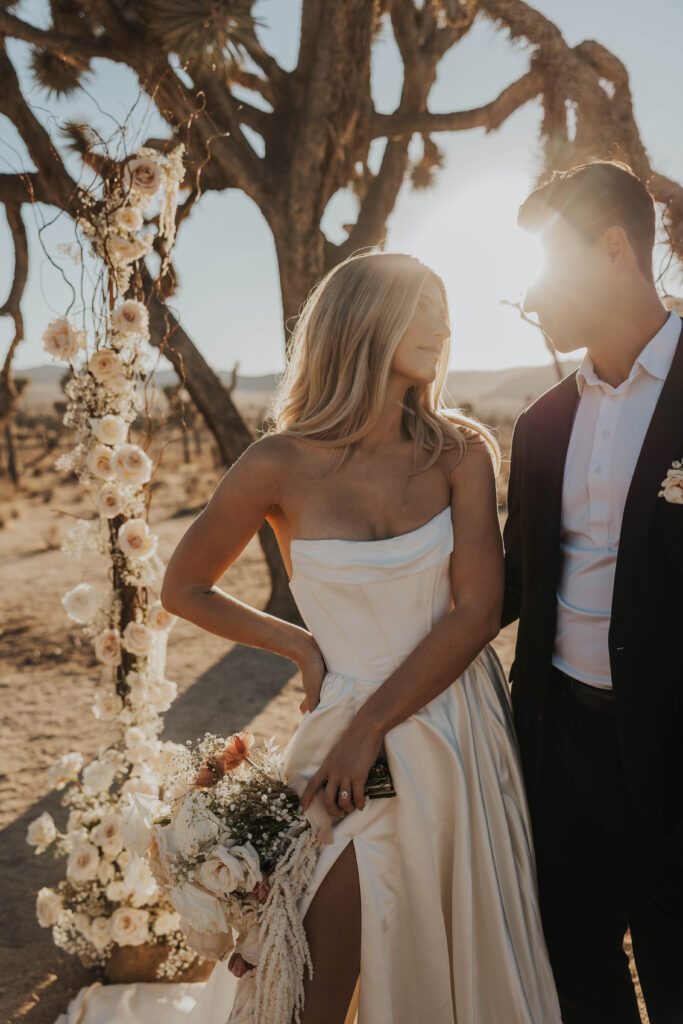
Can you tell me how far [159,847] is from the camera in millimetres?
1869

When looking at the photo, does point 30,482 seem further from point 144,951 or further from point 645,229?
point 645,229

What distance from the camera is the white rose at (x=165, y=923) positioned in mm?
2906

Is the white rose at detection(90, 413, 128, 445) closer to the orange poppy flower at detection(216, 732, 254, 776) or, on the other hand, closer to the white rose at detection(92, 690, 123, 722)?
the white rose at detection(92, 690, 123, 722)

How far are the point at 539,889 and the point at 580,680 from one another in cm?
60

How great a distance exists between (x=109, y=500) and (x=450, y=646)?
5.40 ft

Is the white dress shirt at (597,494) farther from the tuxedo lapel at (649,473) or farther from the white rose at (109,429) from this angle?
the white rose at (109,429)

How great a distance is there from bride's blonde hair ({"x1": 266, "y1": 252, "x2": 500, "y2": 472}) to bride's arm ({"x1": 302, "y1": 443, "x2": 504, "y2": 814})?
0.59ft

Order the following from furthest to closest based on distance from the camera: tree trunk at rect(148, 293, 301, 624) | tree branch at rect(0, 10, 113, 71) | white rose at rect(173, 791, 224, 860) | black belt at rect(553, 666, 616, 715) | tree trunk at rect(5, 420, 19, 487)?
tree trunk at rect(5, 420, 19, 487) < tree trunk at rect(148, 293, 301, 624) < tree branch at rect(0, 10, 113, 71) < black belt at rect(553, 666, 616, 715) < white rose at rect(173, 791, 224, 860)

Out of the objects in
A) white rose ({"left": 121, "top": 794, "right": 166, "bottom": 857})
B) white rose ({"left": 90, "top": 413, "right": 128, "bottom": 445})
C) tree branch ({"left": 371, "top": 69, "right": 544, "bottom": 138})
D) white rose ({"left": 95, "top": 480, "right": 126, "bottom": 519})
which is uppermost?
tree branch ({"left": 371, "top": 69, "right": 544, "bottom": 138})

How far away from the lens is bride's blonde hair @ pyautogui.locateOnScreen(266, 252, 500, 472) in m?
1.99

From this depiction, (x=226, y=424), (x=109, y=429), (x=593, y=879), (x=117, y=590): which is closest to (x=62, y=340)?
(x=109, y=429)

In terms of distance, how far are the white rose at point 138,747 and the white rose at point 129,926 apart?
55 cm

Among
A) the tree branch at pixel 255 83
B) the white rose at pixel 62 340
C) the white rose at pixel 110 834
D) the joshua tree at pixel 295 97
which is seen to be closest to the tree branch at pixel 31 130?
the joshua tree at pixel 295 97

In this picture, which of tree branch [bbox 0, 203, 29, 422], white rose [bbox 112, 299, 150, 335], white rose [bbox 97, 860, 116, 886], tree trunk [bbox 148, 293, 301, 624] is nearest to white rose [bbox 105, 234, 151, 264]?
white rose [bbox 112, 299, 150, 335]
